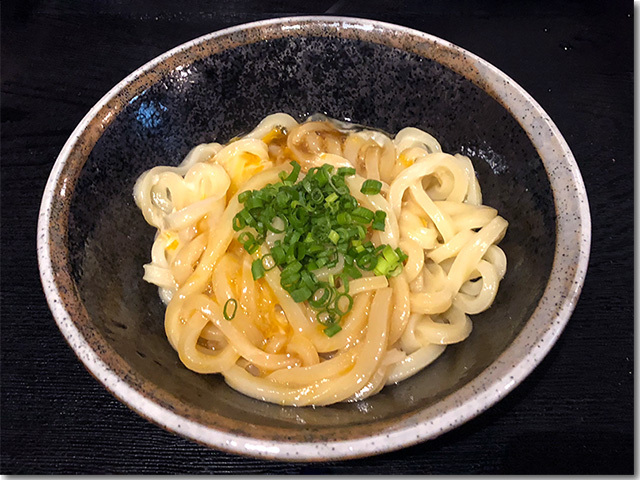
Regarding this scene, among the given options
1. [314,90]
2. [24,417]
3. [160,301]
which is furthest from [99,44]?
[24,417]

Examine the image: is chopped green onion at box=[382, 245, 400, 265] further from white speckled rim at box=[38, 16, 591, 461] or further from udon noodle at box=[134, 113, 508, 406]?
white speckled rim at box=[38, 16, 591, 461]

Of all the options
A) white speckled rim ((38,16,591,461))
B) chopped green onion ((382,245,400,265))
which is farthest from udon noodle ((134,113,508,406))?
white speckled rim ((38,16,591,461))

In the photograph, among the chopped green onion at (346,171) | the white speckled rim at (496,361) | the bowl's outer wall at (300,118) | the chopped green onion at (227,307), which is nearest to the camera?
the white speckled rim at (496,361)

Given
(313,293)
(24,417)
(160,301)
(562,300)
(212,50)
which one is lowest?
(24,417)

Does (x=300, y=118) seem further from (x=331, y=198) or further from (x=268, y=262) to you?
(x=268, y=262)

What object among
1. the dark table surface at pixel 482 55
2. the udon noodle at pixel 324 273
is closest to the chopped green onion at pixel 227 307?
the udon noodle at pixel 324 273

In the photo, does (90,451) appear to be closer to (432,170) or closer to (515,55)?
(432,170)

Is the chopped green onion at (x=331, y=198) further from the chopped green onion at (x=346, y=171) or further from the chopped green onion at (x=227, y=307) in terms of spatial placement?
the chopped green onion at (x=227, y=307)
